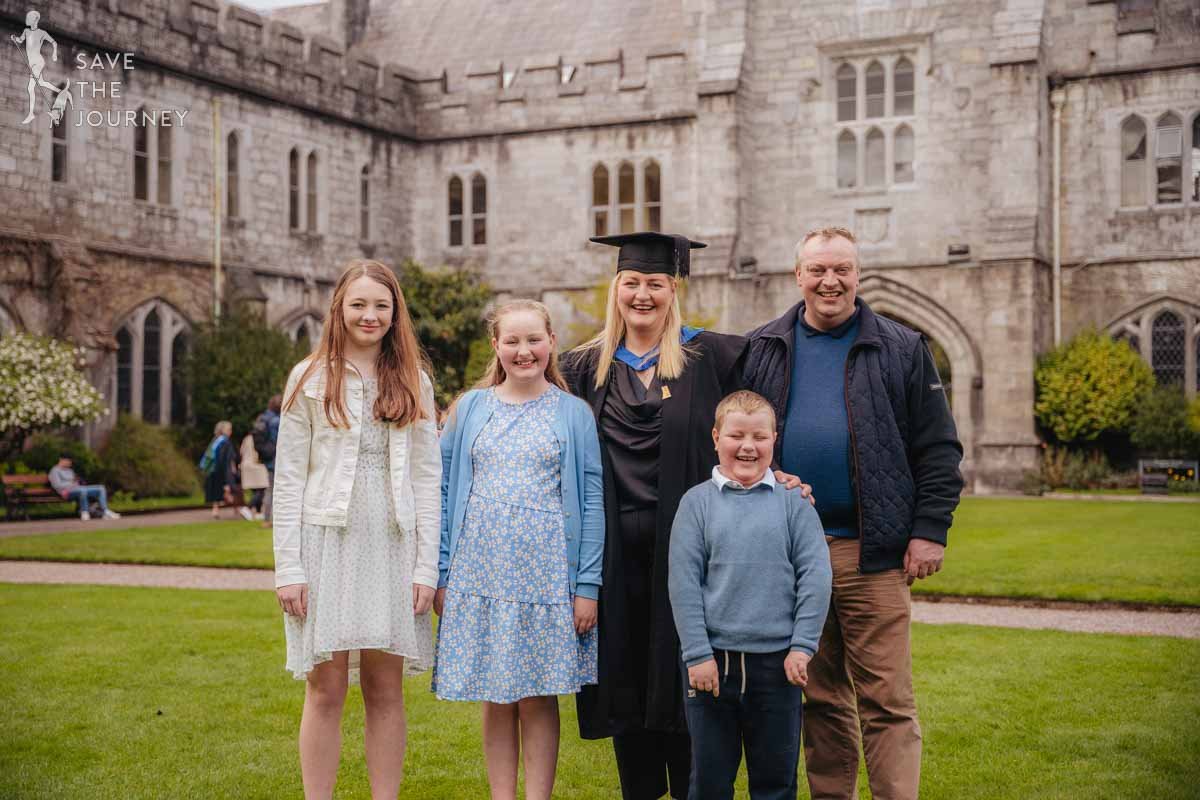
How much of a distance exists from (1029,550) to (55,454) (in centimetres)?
1409

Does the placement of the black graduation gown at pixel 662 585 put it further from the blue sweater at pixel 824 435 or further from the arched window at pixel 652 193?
the arched window at pixel 652 193

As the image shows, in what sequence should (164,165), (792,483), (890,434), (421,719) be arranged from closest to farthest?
(792,483) → (890,434) → (421,719) → (164,165)

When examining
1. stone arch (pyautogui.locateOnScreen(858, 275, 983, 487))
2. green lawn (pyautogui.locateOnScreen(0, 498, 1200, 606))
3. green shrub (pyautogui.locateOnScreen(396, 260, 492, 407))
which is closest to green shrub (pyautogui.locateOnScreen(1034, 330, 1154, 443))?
stone arch (pyautogui.locateOnScreen(858, 275, 983, 487))

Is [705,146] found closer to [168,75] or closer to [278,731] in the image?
[168,75]

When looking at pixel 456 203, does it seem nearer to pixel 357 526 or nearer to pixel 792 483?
pixel 357 526

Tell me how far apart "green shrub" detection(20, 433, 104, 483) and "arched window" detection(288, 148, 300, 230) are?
6505 millimetres

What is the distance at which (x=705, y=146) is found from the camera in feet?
78.4

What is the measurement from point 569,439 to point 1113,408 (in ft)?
62.5

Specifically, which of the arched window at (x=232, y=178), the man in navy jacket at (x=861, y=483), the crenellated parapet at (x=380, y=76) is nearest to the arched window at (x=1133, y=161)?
the crenellated parapet at (x=380, y=76)

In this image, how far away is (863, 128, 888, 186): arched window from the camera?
78.1 feet

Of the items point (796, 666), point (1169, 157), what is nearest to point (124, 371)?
point (1169, 157)

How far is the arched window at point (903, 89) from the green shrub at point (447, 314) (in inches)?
342

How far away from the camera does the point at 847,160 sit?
24.1 metres

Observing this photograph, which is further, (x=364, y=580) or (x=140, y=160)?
(x=140, y=160)
